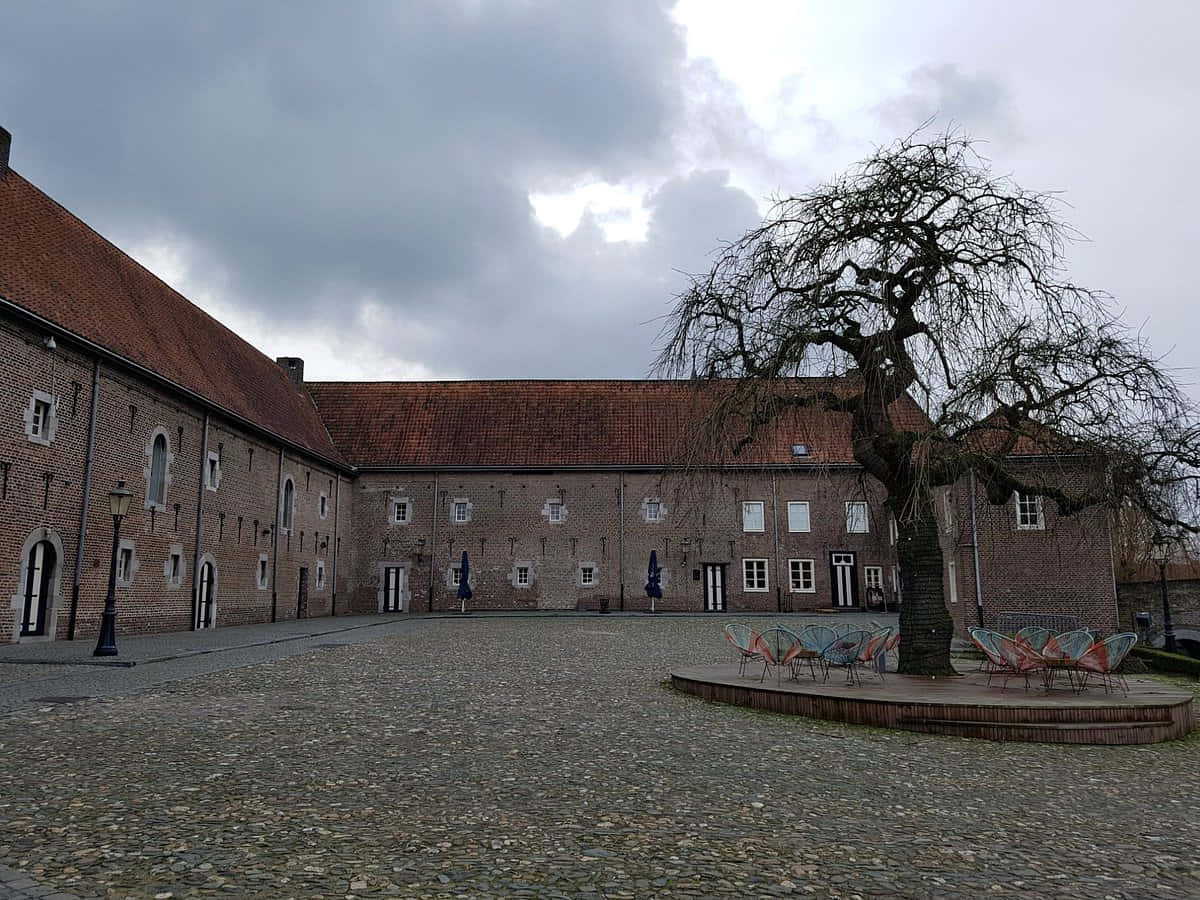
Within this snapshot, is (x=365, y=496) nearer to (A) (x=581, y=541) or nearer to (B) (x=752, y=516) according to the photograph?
(A) (x=581, y=541)

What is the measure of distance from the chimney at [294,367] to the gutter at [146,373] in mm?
7787

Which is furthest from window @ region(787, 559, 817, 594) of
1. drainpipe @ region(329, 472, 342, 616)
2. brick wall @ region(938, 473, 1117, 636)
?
drainpipe @ region(329, 472, 342, 616)

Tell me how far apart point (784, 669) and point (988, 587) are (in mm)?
13700

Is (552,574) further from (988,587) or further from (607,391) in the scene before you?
(988,587)

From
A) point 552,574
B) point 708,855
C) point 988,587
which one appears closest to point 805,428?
point 708,855

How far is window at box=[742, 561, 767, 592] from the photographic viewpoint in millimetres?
36750

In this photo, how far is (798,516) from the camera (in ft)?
122

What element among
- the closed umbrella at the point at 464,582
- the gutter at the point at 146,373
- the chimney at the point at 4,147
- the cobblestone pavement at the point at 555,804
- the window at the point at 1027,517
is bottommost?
the cobblestone pavement at the point at 555,804

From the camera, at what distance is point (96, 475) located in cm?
1952

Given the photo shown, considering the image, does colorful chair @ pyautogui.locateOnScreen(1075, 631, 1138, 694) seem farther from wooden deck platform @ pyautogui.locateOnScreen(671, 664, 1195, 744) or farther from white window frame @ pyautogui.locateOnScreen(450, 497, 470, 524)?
white window frame @ pyautogui.locateOnScreen(450, 497, 470, 524)

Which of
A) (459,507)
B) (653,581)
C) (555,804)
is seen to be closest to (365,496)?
(459,507)

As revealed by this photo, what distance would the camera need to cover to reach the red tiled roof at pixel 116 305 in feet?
61.5

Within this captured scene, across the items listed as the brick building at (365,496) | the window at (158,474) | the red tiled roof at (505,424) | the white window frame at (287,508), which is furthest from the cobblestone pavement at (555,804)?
the red tiled roof at (505,424)

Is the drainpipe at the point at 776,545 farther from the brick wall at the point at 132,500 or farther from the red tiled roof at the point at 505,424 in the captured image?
the brick wall at the point at 132,500
